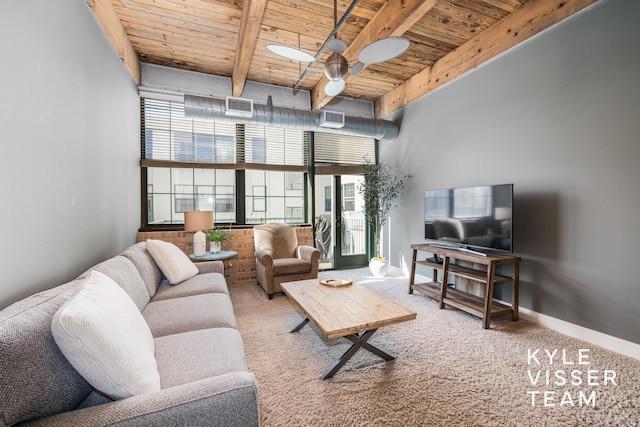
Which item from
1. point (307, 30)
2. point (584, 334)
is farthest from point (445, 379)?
point (307, 30)

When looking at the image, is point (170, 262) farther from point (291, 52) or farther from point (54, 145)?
point (291, 52)

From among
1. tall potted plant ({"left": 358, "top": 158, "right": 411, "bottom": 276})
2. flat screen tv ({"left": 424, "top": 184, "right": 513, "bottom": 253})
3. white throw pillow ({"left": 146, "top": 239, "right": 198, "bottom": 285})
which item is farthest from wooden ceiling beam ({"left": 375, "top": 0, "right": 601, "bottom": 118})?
white throw pillow ({"left": 146, "top": 239, "right": 198, "bottom": 285})

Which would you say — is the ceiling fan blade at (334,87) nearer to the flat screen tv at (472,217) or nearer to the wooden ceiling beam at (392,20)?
the wooden ceiling beam at (392,20)

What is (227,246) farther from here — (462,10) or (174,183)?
(462,10)

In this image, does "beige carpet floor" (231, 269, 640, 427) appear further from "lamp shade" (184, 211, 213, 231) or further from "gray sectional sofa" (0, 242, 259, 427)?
"lamp shade" (184, 211, 213, 231)

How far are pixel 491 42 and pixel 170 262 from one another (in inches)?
166

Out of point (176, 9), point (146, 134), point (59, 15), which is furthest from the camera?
point (146, 134)

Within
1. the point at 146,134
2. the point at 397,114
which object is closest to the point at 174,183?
the point at 146,134

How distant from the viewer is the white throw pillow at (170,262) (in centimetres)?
269

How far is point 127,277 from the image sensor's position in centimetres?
194

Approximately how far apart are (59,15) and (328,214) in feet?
13.8

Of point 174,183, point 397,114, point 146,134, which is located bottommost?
point 174,183

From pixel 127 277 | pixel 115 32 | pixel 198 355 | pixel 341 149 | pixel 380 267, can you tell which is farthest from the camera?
pixel 341 149

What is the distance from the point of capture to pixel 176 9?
283cm
